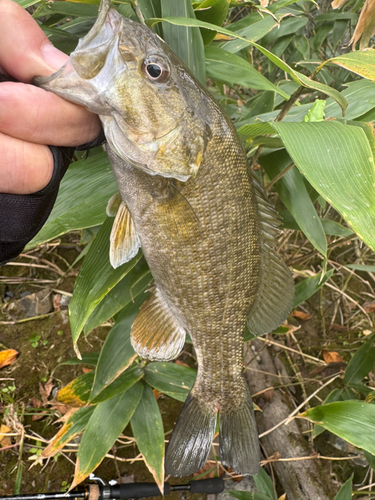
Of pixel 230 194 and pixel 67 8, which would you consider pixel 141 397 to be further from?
pixel 67 8

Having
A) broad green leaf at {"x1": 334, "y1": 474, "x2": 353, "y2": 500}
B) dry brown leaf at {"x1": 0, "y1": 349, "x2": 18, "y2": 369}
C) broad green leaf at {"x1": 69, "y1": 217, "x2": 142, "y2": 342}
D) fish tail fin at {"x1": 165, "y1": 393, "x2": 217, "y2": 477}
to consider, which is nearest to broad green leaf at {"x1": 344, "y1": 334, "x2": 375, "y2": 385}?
broad green leaf at {"x1": 334, "y1": 474, "x2": 353, "y2": 500}

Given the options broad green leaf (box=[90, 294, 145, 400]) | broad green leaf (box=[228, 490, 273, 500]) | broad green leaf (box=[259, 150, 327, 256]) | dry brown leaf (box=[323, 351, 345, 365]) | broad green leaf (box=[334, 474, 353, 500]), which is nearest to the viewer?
broad green leaf (box=[259, 150, 327, 256])

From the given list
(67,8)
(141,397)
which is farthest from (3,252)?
(141,397)

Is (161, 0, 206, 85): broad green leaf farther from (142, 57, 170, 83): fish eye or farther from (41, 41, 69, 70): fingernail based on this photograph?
(41, 41, 69, 70): fingernail

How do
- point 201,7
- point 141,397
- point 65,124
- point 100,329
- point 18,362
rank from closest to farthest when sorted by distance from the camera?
1. point 65,124
2. point 201,7
3. point 141,397
4. point 18,362
5. point 100,329

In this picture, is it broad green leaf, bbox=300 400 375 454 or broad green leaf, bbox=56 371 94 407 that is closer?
broad green leaf, bbox=300 400 375 454

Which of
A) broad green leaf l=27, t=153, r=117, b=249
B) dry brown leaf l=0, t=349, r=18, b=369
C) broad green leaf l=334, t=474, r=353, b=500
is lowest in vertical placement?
broad green leaf l=334, t=474, r=353, b=500
